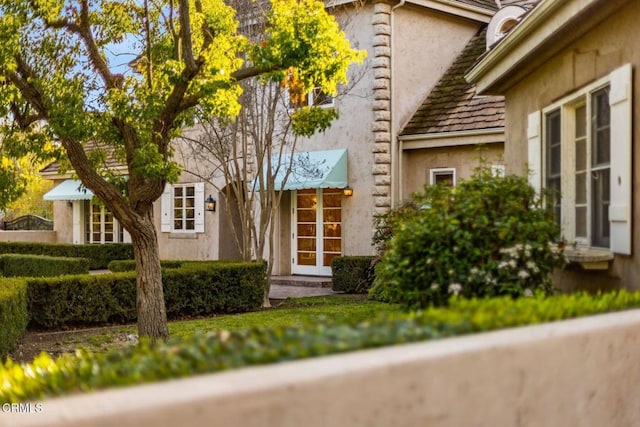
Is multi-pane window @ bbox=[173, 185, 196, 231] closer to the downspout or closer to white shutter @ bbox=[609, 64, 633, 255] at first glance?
the downspout

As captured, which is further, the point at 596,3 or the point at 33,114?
the point at 33,114

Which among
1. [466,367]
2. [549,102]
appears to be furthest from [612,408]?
[549,102]

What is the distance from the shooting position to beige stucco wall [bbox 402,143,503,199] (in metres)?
17.0

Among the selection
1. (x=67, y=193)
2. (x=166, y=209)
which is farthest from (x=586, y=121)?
(x=67, y=193)

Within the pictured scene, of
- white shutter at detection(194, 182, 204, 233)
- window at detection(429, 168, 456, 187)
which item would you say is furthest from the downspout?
white shutter at detection(194, 182, 204, 233)

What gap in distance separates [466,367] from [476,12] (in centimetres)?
1714

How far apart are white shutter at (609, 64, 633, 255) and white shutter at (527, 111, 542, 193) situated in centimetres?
226

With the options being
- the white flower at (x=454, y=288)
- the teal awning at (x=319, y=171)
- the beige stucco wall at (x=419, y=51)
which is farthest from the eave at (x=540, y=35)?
the beige stucco wall at (x=419, y=51)

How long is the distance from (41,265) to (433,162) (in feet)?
33.4

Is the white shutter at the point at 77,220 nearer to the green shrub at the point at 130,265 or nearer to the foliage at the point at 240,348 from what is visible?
the green shrub at the point at 130,265

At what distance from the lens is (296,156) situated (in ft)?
61.5

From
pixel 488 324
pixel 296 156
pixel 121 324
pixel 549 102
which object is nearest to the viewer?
pixel 488 324

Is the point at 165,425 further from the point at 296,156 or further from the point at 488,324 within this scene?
the point at 296,156

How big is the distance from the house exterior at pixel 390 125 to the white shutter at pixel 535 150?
24.0ft
